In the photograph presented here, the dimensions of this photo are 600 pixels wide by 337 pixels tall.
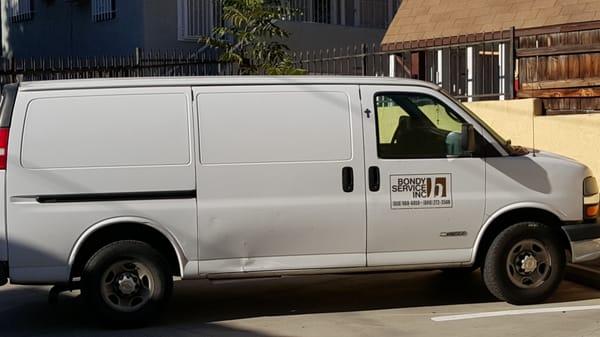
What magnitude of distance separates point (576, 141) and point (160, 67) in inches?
286

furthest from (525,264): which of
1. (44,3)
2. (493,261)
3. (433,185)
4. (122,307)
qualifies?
(44,3)

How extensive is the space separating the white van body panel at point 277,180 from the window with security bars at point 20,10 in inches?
680

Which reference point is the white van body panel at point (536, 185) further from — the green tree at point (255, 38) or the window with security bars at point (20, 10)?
the window with security bars at point (20, 10)

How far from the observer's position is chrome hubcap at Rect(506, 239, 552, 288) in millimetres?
8086

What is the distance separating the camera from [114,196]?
24.4 ft

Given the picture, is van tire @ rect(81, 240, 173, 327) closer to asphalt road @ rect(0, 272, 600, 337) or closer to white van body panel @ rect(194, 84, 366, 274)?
asphalt road @ rect(0, 272, 600, 337)

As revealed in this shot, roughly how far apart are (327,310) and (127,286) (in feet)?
6.23

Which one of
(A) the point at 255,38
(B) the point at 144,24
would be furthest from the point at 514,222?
(B) the point at 144,24

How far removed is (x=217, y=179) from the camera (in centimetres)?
755

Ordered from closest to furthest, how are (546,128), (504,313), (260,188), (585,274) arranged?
(260,188) < (504,313) < (585,274) < (546,128)

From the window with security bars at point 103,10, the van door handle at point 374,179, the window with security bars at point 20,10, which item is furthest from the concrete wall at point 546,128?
the window with security bars at point 20,10

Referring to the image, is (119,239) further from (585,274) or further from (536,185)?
(585,274)

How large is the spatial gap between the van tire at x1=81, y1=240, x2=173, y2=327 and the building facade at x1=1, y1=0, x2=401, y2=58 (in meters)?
11.7

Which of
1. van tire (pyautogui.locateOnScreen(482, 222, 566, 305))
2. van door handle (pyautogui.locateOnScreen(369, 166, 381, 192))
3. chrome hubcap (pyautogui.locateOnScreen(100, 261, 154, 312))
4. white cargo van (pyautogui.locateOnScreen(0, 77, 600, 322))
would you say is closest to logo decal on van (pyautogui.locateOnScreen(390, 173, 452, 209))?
white cargo van (pyautogui.locateOnScreen(0, 77, 600, 322))
